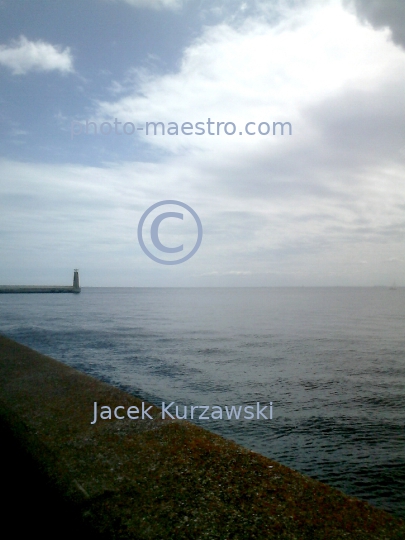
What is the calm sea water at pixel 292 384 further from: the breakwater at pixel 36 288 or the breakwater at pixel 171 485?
the breakwater at pixel 36 288

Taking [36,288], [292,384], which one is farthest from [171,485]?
[36,288]

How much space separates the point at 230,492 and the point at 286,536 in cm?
43

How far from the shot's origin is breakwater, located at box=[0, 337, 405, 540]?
5.96 feet

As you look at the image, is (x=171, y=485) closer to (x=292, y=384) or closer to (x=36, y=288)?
(x=292, y=384)

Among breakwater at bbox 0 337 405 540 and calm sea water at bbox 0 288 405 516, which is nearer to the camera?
breakwater at bbox 0 337 405 540

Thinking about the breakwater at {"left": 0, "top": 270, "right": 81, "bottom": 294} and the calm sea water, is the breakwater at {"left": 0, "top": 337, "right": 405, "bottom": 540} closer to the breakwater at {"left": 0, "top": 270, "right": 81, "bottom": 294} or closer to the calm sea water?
the calm sea water

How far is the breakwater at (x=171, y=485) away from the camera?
5.96ft

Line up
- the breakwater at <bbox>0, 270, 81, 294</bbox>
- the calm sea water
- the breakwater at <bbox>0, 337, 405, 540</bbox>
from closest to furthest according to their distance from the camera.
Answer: the breakwater at <bbox>0, 337, 405, 540</bbox>
the calm sea water
the breakwater at <bbox>0, 270, 81, 294</bbox>

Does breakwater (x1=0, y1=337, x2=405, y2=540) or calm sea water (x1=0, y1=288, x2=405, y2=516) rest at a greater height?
breakwater (x1=0, y1=337, x2=405, y2=540)

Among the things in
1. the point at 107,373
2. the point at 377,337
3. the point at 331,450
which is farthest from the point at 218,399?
the point at 377,337

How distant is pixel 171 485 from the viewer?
2.17 meters

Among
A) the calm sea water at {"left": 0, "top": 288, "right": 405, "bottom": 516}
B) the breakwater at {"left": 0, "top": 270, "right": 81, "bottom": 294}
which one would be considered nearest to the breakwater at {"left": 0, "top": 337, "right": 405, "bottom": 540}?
the calm sea water at {"left": 0, "top": 288, "right": 405, "bottom": 516}

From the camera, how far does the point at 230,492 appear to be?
6.87ft

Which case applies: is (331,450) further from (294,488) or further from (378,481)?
(294,488)
